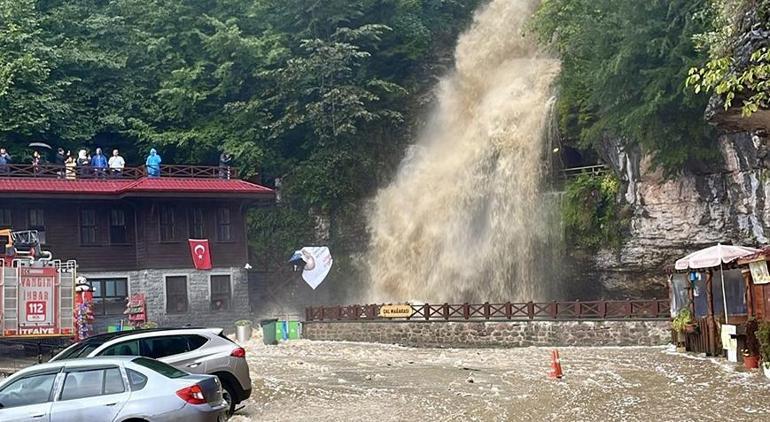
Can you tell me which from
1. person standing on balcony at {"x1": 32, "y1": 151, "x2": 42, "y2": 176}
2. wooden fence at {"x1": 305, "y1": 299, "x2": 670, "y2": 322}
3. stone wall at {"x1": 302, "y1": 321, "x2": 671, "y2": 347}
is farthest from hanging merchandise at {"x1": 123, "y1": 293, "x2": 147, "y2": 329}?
person standing on balcony at {"x1": 32, "y1": 151, "x2": 42, "y2": 176}

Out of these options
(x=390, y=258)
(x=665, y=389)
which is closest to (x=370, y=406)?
(x=665, y=389)

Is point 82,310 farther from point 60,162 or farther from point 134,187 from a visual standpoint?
point 60,162

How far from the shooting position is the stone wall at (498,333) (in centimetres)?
2755

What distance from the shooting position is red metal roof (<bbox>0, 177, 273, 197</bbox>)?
35.9 metres

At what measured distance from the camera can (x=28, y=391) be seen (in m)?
10.9

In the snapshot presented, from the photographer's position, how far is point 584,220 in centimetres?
3416

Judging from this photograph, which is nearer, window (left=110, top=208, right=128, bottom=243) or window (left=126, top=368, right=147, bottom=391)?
window (left=126, top=368, right=147, bottom=391)

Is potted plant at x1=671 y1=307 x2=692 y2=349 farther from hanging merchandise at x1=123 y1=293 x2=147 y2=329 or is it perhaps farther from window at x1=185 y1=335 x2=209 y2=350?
hanging merchandise at x1=123 y1=293 x2=147 y2=329

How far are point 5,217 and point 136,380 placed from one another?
96.6 ft

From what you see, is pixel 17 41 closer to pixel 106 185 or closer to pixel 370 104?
pixel 106 185

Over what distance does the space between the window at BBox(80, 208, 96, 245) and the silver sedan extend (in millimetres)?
29034

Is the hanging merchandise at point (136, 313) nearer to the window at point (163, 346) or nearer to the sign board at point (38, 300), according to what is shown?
the sign board at point (38, 300)

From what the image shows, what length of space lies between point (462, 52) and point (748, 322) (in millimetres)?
28240

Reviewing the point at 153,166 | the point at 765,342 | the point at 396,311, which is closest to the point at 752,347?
→ the point at 765,342
